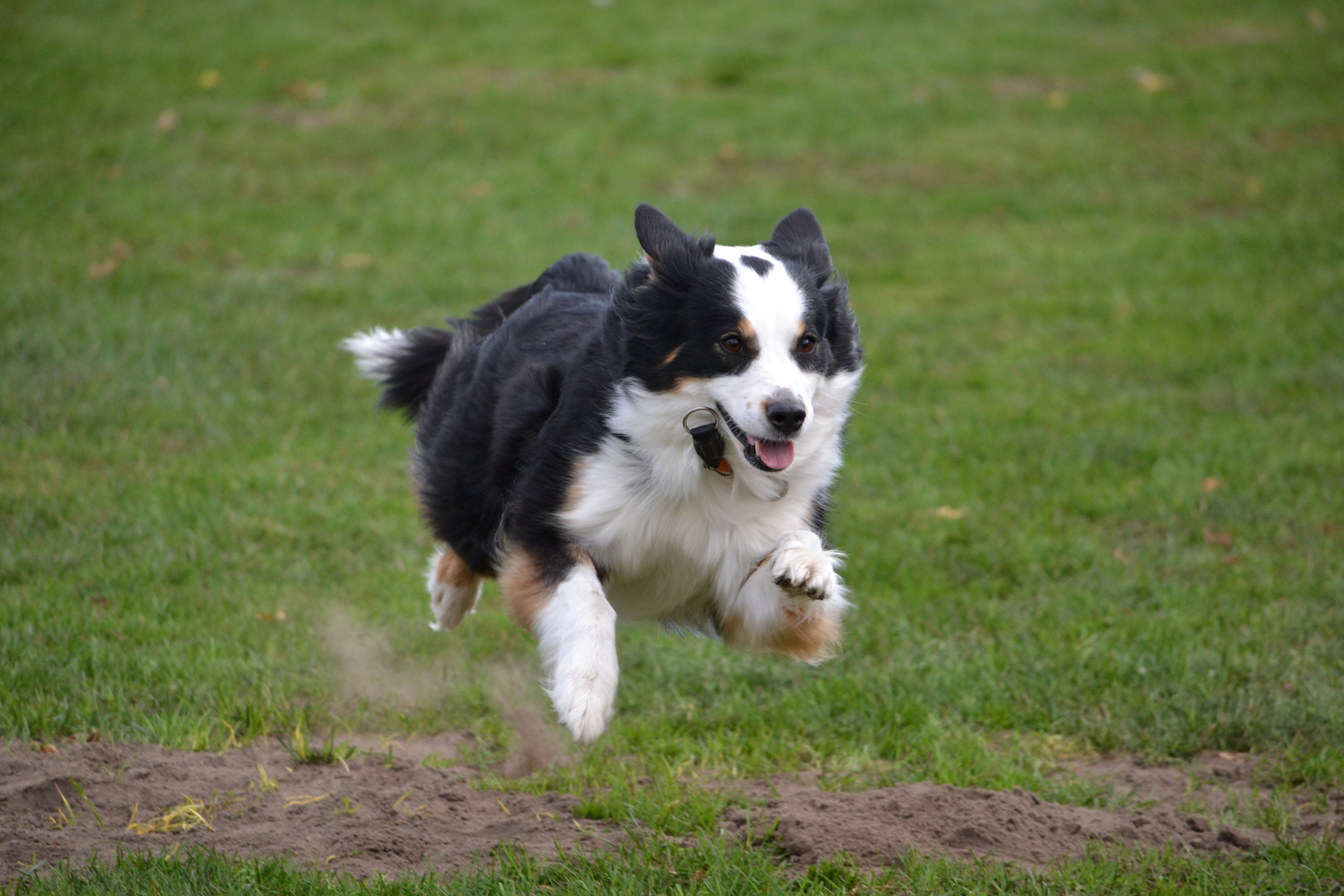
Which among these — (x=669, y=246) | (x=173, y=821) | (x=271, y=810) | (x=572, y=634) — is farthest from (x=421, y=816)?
(x=669, y=246)

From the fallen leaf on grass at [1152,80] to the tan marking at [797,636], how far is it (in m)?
12.4

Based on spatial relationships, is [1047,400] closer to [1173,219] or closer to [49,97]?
[1173,219]

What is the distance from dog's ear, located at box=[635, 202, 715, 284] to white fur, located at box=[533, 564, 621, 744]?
0.96 meters

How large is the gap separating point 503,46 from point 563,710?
13780mm

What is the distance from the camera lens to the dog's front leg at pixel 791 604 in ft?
12.5

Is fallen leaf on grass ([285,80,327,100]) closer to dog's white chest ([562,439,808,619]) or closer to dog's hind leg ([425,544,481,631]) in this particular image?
dog's hind leg ([425,544,481,631])

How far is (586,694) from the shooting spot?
3680mm

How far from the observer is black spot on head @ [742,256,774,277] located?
3867mm

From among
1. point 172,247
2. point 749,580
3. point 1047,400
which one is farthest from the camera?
point 172,247

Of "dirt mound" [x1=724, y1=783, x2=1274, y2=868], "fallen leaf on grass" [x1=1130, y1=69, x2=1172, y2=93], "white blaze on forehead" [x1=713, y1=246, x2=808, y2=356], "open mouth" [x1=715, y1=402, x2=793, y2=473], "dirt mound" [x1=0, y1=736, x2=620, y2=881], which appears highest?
"white blaze on forehead" [x1=713, y1=246, x2=808, y2=356]

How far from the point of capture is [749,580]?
418cm

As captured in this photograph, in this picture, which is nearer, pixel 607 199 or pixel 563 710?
pixel 563 710

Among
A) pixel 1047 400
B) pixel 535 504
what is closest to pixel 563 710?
pixel 535 504

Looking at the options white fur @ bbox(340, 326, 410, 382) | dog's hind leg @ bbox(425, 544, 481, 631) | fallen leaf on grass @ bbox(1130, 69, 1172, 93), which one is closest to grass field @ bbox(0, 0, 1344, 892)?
fallen leaf on grass @ bbox(1130, 69, 1172, 93)
